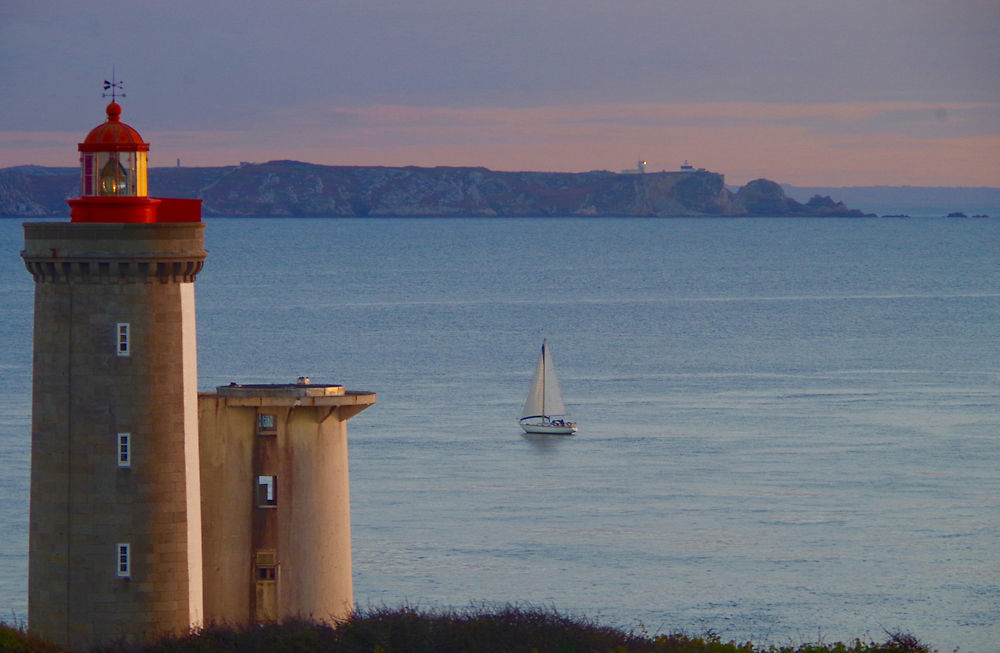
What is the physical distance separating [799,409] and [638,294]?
276ft

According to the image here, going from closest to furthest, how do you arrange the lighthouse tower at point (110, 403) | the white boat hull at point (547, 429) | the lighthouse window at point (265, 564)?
the lighthouse tower at point (110, 403), the lighthouse window at point (265, 564), the white boat hull at point (547, 429)

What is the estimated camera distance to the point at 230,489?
70.8 feet

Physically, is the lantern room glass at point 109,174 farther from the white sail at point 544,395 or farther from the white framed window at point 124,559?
the white sail at point 544,395

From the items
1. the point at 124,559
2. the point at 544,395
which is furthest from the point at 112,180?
the point at 544,395

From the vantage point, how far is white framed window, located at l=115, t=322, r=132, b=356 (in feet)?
63.1

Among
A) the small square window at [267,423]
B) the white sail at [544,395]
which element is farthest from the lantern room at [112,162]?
the white sail at [544,395]

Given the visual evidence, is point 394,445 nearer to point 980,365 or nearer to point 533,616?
point 533,616

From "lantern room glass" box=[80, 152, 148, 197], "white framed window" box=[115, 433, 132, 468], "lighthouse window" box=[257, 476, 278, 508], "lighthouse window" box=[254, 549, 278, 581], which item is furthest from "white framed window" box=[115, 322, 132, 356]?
"lighthouse window" box=[254, 549, 278, 581]

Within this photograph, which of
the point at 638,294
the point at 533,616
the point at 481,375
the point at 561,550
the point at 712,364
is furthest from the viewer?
the point at 638,294

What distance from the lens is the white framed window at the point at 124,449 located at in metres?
19.3

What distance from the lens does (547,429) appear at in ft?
217

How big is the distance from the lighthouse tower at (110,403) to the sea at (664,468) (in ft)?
43.2

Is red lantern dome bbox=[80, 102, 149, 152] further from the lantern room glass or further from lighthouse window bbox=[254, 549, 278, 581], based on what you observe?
lighthouse window bbox=[254, 549, 278, 581]

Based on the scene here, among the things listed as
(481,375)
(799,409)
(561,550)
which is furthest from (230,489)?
(481,375)
